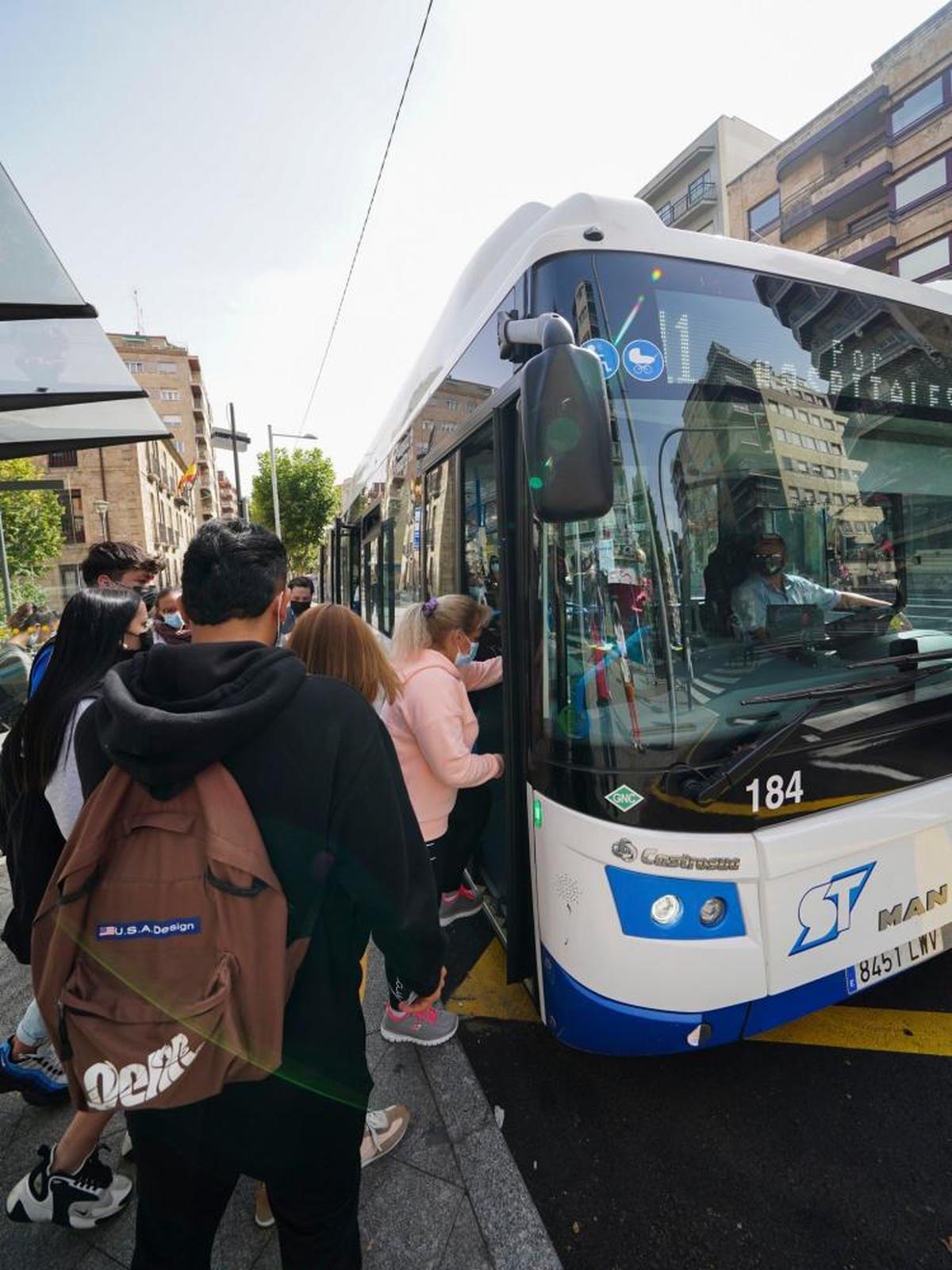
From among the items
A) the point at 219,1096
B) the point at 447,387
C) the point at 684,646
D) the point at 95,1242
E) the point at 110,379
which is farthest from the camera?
the point at 110,379

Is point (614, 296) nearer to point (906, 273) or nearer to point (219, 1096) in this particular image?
point (219, 1096)

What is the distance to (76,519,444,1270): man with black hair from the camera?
123 cm

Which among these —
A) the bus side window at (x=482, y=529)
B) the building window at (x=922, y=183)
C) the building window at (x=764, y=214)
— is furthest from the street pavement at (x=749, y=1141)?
the building window at (x=764, y=214)

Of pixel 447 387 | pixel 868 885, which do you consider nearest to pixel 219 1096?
pixel 868 885

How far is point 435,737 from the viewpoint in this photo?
2.67 meters

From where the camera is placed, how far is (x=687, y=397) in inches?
87.3

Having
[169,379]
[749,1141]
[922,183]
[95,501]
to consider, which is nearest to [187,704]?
[749,1141]

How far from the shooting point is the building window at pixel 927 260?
2456cm

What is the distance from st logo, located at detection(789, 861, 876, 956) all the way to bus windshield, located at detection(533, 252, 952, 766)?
A: 0.54 metres

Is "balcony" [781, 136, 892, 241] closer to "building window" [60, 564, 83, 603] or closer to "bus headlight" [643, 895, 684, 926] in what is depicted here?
"bus headlight" [643, 895, 684, 926]

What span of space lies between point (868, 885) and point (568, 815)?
1082 mm

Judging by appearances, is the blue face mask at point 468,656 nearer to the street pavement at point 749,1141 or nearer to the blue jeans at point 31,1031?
the street pavement at point 749,1141

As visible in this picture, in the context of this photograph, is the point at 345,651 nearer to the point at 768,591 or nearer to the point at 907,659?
the point at 768,591

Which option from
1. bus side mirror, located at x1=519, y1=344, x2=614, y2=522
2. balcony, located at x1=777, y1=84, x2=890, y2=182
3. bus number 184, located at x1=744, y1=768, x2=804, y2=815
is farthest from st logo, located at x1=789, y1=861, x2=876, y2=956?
balcony, located at x1=777, y1=84, x2=890, y2=182
